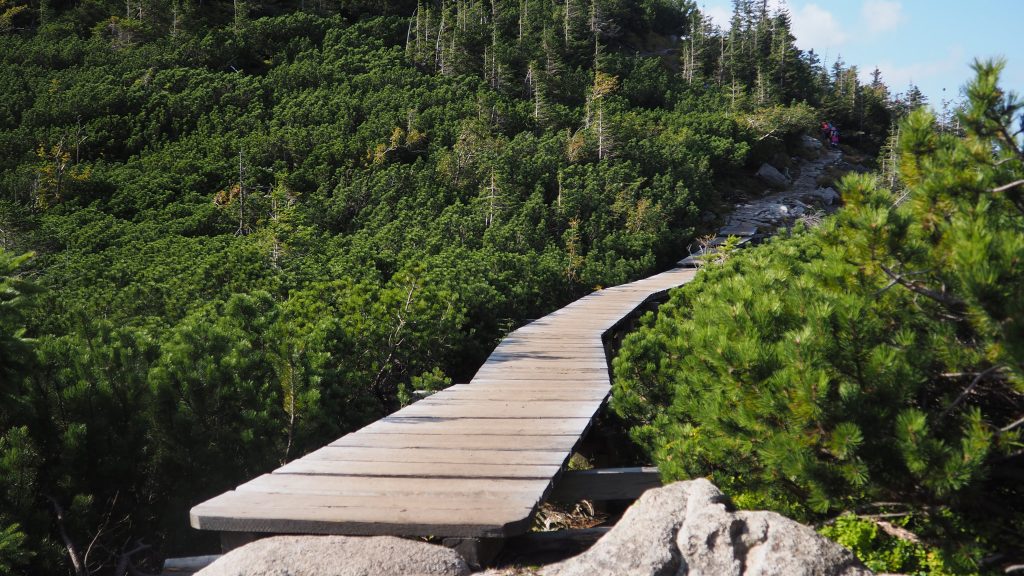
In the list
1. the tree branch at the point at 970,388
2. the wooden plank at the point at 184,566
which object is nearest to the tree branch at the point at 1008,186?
the tree branch at the point at 970,388

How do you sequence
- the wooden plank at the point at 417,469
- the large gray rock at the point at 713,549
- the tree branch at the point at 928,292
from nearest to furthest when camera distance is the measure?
the large gray rock at the point at 713,549, the tree branch at the point at 928,292, the wooden plank at the point at 417,469

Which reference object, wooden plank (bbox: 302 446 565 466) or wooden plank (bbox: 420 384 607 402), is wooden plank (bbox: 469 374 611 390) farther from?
wooden plank (bbox: 302 446 565 466)

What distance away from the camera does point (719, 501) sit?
260cm

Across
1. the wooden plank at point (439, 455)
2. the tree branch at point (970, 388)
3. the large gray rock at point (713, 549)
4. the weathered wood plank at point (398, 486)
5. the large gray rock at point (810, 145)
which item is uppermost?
the large gray rock at point (810, 145)

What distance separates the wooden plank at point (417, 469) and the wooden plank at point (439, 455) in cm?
5

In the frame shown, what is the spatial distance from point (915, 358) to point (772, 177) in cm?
2275

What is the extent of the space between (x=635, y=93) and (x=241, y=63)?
15928mm

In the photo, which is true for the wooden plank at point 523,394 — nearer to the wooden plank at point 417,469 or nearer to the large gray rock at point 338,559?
the wooden plank at point 417,469

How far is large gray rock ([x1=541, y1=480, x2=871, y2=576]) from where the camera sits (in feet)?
7.63

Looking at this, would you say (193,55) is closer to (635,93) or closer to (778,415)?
(635,93)

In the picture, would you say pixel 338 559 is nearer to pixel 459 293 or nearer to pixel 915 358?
pixel 915 358

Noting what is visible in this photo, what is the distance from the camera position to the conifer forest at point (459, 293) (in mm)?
2557

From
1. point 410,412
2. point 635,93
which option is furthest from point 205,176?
point 410,412

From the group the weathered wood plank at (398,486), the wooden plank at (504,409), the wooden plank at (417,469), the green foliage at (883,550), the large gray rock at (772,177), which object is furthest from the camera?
the large gray rock at (772,177)
